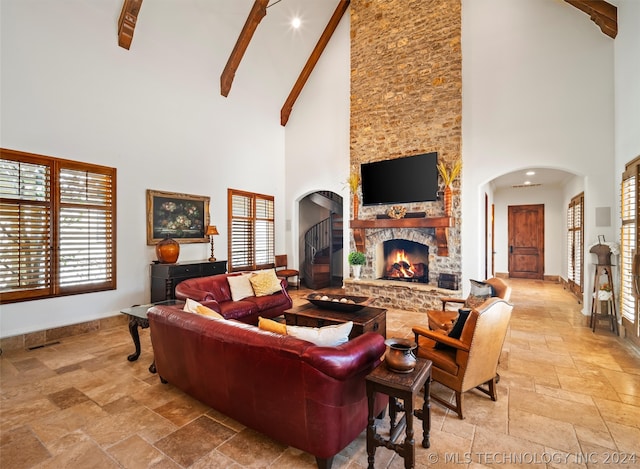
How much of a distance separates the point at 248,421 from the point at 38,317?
3.95 metres

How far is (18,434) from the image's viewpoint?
2.32 m

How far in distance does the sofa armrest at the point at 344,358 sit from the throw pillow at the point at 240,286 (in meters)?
3.22

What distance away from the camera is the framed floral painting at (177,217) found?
5.50 meters

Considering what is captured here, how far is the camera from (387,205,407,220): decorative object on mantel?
21.0ft

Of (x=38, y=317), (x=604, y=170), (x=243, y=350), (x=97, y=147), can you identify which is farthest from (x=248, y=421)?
(x=604, y=170)

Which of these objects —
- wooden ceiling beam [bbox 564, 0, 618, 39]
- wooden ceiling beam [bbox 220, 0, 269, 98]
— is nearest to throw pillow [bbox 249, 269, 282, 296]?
wooden ceiling beam [bbox 220, 0, 269, 98]

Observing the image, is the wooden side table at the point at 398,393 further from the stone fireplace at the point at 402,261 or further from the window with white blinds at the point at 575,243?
the window with white blinds at the point at 575,243

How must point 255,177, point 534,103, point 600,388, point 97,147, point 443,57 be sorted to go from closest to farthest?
point 600,388
point 97,147
point 534,103
point 443,57
point 255,177

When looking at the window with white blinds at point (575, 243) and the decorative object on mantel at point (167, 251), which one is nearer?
the decorative object on mantel at point (167, 251)

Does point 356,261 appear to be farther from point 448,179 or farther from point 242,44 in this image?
point 242,44

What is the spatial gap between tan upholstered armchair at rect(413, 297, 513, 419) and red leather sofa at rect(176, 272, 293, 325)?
2.68 m

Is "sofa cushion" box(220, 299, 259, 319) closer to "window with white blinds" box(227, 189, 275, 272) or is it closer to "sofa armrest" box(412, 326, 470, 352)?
"window with white blinds" box(227, 189, 275, 272)

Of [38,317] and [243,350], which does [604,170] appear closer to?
[243,350]

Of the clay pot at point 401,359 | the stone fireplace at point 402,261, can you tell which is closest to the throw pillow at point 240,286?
the stone fireplace at point 402,261
